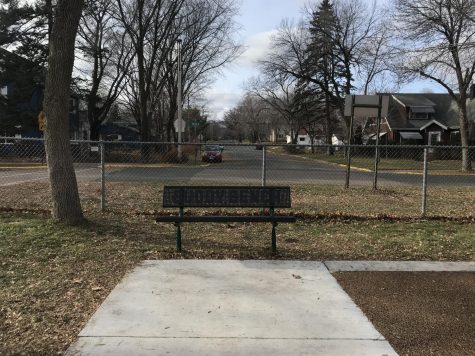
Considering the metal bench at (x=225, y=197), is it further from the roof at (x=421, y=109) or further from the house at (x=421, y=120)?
the roof at (x=421, y=109)

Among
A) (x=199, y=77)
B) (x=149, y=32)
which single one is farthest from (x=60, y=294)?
(x=199, y=77)

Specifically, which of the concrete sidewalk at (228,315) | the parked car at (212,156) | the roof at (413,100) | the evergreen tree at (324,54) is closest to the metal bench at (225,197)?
the concrete sidewalk at (228,315)

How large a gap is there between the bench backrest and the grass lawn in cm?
62

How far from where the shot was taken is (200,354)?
381 cm

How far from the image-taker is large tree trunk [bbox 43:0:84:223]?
25.5 feet

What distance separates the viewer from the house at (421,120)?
168ft

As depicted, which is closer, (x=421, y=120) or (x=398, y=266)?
(x=398, y=266)

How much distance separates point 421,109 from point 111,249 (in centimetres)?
5215

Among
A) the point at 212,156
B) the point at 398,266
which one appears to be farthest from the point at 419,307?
the point at 212,156

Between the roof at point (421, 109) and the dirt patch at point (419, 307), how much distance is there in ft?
162

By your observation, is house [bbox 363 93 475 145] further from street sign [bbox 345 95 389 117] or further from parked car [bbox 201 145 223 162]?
street sign [bbox 345 95 389 117]

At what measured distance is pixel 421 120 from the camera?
53.9 m

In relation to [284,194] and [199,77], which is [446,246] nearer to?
[284,194]

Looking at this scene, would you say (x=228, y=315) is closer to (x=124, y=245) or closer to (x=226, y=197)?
(x=226, y=197)
